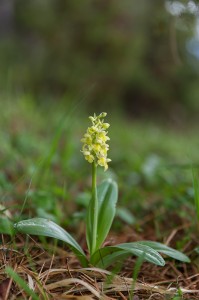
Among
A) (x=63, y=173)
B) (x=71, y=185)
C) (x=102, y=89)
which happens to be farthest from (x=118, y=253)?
(x=102, y=89)

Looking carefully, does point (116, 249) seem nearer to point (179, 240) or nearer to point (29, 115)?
point (179, 240)

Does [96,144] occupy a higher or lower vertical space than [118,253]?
higher

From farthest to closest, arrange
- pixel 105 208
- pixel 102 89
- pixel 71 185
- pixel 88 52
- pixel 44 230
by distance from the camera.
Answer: pixel 102 89, pixel 88 52, pixel 71 185, pixel 105 208, pixel 44 230

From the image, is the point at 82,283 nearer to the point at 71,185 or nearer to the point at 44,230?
the point at 44,230

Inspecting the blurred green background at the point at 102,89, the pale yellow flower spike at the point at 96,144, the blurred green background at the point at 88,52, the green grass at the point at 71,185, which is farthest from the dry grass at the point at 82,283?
the blurred green background at the point at 88,52

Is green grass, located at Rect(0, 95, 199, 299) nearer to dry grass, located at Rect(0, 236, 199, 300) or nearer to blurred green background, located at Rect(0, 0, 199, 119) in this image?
dry grass, located at Rect(0, 236, 199, 300)

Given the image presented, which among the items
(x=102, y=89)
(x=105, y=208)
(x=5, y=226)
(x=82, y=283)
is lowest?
(x=82, y=283)
